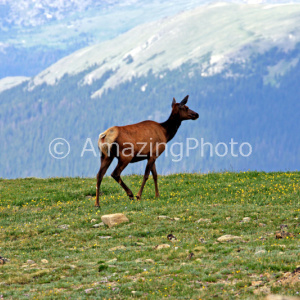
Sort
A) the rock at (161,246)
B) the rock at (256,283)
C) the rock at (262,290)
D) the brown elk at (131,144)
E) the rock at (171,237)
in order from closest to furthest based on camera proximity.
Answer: the rock at (262,290) → the rock at (256,283) → the rock at (161,246) → the rock at (171,237) → the brown elk at (131,144)

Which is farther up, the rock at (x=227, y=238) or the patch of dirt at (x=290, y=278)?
the rock at (x=227, y=238)

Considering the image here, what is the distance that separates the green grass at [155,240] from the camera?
11.4 m

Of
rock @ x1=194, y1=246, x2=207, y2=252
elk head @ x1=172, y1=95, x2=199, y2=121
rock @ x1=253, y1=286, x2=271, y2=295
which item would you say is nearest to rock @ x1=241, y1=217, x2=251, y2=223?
rock @ x1=194, y1=246, x2=207, y2=252

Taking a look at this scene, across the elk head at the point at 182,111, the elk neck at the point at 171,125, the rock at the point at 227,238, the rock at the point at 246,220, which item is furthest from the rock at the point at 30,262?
the elk head at the point at 182,111

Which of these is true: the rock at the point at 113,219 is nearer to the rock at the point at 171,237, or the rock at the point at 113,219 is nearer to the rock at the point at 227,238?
the rock at the point at 171,237

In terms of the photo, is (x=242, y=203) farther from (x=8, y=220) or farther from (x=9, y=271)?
(x=9, y=271)

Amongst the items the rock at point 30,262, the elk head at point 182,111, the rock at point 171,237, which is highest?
the elk head at point 182,111

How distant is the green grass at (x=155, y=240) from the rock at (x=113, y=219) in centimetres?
26

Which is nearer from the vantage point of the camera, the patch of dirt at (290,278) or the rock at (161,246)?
the patch of dirt at (290,278)

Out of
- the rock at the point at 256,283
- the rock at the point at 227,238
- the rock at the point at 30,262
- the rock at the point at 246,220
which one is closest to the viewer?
the rock at the point at 256,283

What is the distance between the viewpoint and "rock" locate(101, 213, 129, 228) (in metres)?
17.9

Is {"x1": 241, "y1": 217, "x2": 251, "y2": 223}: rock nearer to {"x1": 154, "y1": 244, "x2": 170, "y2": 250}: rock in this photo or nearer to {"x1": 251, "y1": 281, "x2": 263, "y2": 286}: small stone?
{"x1": 154, "y1": 244, "x2": 170, "y2": 250}: rock

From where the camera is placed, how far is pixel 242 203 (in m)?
20.2

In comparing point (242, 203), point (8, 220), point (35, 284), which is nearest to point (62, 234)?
point (8, 220)
